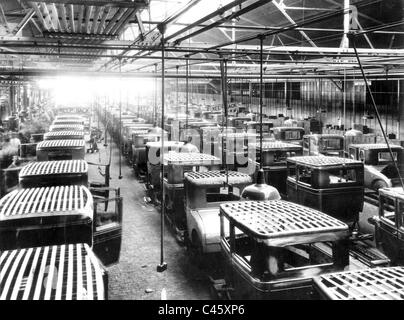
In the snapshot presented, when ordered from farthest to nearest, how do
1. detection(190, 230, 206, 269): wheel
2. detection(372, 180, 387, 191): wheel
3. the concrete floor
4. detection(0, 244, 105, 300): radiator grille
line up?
detection(372, 180, 387, 191): wheel, detection(190, 230, 206, 269): wheel, the concrete floor, detection(0, 244, 105, 300): radiator grille

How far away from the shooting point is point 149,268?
7152 millimetres

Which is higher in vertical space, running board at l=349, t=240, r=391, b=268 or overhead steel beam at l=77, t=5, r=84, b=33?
overhead steel beam at l=77, t=5, r=84, b=33

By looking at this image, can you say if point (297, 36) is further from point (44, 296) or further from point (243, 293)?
point (44, 296)

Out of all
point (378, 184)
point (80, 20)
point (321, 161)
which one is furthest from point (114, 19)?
point (378, 184)

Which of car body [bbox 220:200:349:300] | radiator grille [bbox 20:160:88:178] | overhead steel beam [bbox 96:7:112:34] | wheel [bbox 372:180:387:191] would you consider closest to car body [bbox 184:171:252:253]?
car body [bbox 220:200:349:300]

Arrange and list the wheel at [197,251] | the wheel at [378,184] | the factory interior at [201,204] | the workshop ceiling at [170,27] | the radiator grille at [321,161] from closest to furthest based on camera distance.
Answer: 1. the factory interior at [201,204]
2. the workshop ceiling at [170,27]
3. the wheel at [197,251]
4. the radiator grille at [321,161]
5. the wheel at [378,184]

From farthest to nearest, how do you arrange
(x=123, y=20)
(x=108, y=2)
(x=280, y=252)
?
(x=123, y=20), (x=280, y=252), (x=108, y=2)

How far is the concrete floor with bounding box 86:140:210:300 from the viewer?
6.25m

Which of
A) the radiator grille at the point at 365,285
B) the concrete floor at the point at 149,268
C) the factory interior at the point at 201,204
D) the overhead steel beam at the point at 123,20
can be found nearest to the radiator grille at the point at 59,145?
the factory interior at the point at 201,204

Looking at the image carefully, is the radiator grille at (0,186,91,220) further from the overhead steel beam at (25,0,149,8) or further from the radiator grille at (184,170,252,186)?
the overhead steel beam at (25,0,149,8)

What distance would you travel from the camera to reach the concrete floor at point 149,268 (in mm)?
6254

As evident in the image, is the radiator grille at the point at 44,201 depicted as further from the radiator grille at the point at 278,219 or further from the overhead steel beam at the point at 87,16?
the overhead steel beam at the point at 87,16

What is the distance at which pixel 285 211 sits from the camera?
485 centimetres

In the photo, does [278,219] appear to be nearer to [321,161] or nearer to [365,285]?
[365,285]
